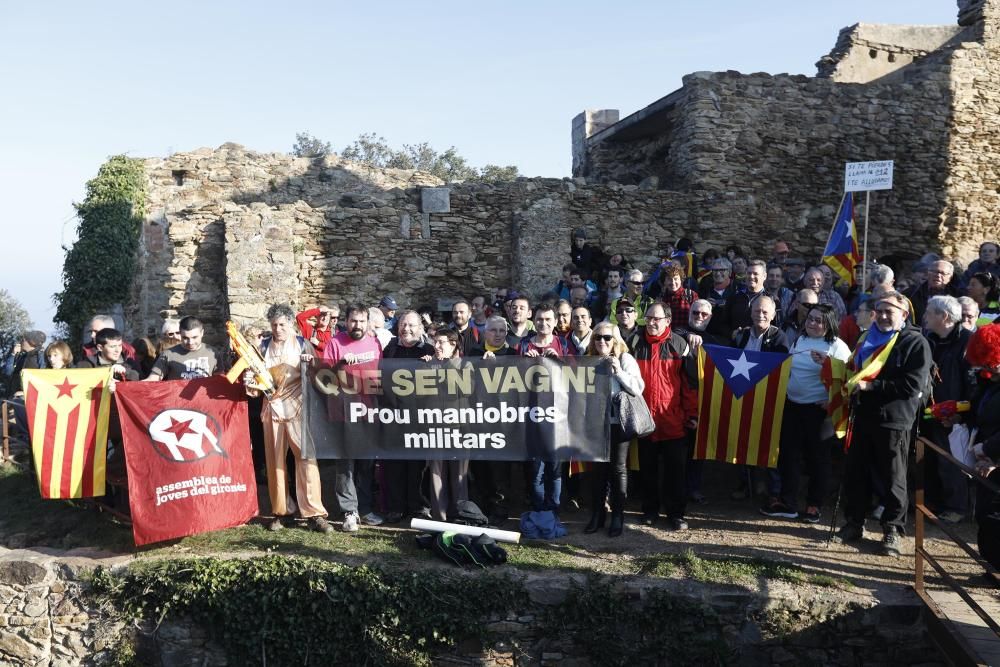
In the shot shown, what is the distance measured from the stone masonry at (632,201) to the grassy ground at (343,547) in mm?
3995

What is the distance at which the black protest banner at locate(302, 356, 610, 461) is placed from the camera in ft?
22.0

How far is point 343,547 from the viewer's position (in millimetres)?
6520

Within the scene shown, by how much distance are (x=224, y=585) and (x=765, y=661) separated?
3922 millimetres

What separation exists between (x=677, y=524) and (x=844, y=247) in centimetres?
506

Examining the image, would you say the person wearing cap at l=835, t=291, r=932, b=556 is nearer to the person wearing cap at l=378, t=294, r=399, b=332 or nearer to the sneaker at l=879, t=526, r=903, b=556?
the sneaker at l=879, t=526, r=903, b=556

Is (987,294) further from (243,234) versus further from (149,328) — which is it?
(149,328)

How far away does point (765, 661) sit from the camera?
5652mm

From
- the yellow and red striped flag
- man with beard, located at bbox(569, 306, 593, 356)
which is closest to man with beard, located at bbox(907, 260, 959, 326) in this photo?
the yellow and red striped flag

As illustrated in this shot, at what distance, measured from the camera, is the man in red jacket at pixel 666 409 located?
6.82 m

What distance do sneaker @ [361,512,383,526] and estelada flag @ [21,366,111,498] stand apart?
2.21 m

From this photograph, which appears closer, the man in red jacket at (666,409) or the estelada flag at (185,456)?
the estelada flag at (185,456)

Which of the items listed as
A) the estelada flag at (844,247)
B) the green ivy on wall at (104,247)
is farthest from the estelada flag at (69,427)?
the estelada flag at (844,247)

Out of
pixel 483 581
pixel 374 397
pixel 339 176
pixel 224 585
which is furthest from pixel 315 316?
pixel 339 176

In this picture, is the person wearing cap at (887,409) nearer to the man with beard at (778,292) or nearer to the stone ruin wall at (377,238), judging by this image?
the man with beard at (778,292)
